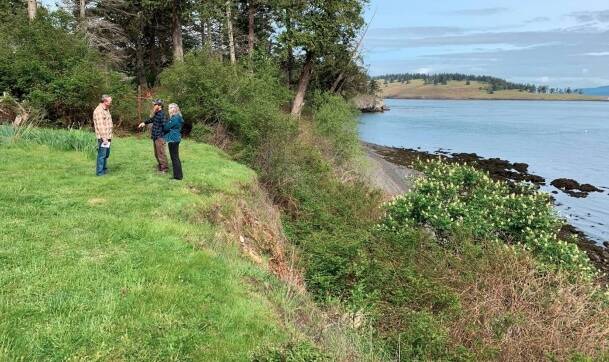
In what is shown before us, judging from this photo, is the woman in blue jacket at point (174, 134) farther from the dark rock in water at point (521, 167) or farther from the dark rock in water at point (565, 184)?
the dark rock in water at point (521, 167)

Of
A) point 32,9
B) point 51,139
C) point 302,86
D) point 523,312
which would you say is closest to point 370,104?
point 302,86

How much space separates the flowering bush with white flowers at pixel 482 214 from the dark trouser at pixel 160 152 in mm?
7128

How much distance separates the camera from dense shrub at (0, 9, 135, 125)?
70.0ft

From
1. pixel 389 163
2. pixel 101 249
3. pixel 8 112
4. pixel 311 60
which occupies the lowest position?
pixel 389 163

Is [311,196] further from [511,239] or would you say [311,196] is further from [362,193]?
[511,239]

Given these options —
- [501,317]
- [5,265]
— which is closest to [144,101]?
[5,265]

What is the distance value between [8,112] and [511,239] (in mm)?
20177

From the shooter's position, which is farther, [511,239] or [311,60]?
[311,60]

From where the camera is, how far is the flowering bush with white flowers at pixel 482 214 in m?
13.5

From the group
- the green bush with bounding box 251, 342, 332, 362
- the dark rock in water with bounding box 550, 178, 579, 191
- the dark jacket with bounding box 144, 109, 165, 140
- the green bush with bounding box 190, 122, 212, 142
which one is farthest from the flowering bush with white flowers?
the dark rock in water with bounding box 550, 178, 579, 191

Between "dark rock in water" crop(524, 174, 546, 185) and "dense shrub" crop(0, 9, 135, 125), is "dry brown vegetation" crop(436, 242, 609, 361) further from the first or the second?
"dark rock in water" crop(524, 174, 546, 185)

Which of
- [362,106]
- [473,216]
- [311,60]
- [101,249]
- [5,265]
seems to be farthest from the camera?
[362,106]

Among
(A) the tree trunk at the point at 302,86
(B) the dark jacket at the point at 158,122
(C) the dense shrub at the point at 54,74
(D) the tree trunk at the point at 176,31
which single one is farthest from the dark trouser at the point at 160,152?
(A) the tree trunk at the point at 302,86

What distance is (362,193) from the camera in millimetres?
23547
